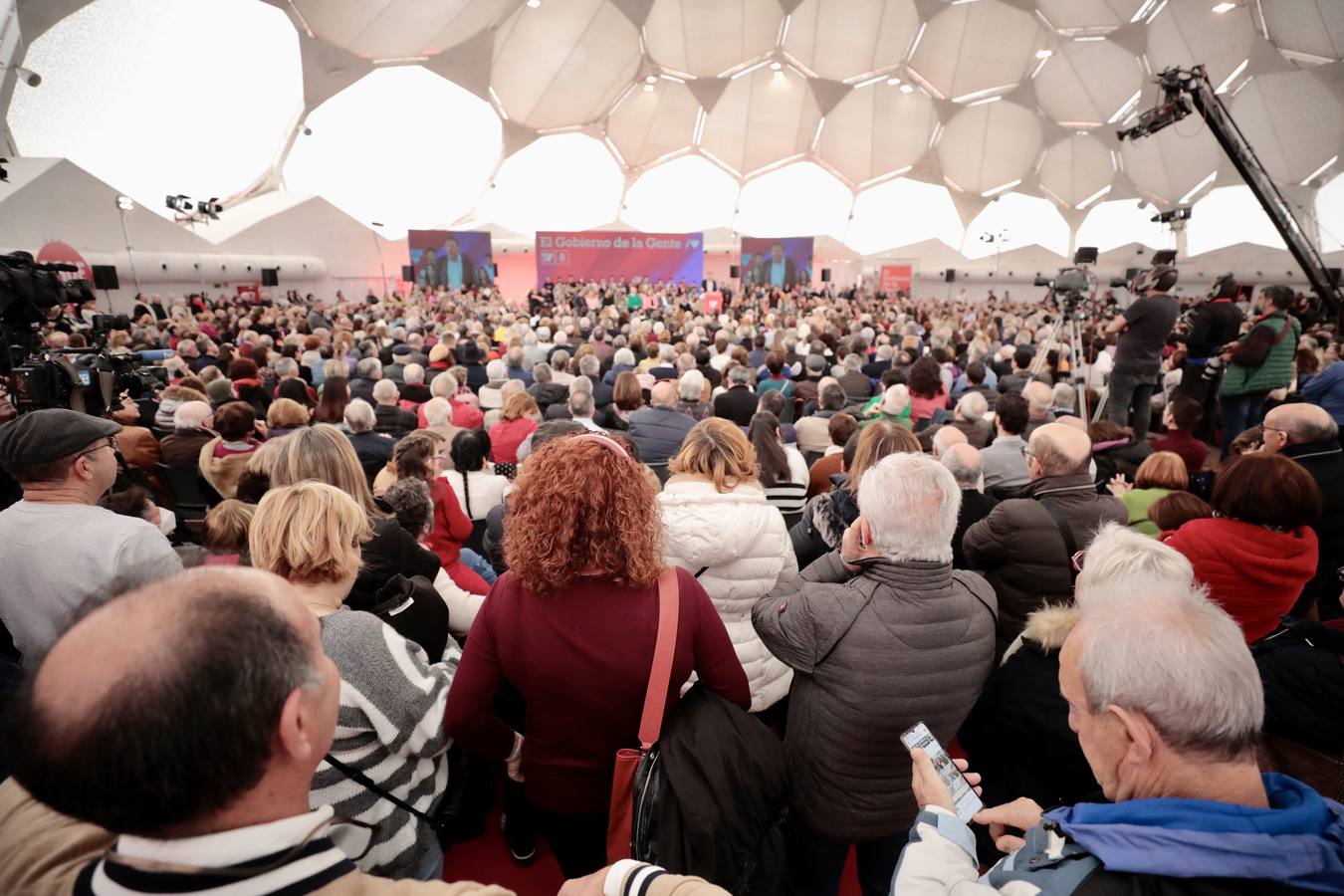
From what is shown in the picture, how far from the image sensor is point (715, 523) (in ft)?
7.18

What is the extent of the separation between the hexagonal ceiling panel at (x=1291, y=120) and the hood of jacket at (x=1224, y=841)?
35.9 m

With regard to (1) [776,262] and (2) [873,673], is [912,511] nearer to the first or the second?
(2) [873,673]

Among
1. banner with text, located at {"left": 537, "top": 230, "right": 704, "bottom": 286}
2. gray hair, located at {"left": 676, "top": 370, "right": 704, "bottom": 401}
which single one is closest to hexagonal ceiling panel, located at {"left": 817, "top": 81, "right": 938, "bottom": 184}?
banner with text, located at {"left": 537, "top": 230, "right": 704, "bottom": 286}

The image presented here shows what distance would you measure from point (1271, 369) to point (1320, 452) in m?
3.94

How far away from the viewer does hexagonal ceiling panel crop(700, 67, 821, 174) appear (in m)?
31.8

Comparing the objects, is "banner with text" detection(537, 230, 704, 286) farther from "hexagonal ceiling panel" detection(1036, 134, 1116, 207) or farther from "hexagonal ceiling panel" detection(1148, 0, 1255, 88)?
"hexagonal ceiling panel" detection(1148, 0, 1255, 88)

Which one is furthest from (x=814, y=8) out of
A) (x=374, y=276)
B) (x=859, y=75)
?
(x=374, y=276)

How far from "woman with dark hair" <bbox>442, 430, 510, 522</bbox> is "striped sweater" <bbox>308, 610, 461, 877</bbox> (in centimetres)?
220

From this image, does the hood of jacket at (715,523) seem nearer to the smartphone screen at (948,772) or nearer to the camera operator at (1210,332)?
the smartphone screen at (948,772)

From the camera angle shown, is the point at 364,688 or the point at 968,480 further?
the point at 968,480

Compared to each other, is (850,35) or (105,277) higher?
(850,35)

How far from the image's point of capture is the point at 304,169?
24.8 meters

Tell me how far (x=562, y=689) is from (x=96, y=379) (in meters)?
4.18

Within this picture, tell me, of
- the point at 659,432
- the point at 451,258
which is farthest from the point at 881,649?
the point at 451,258
